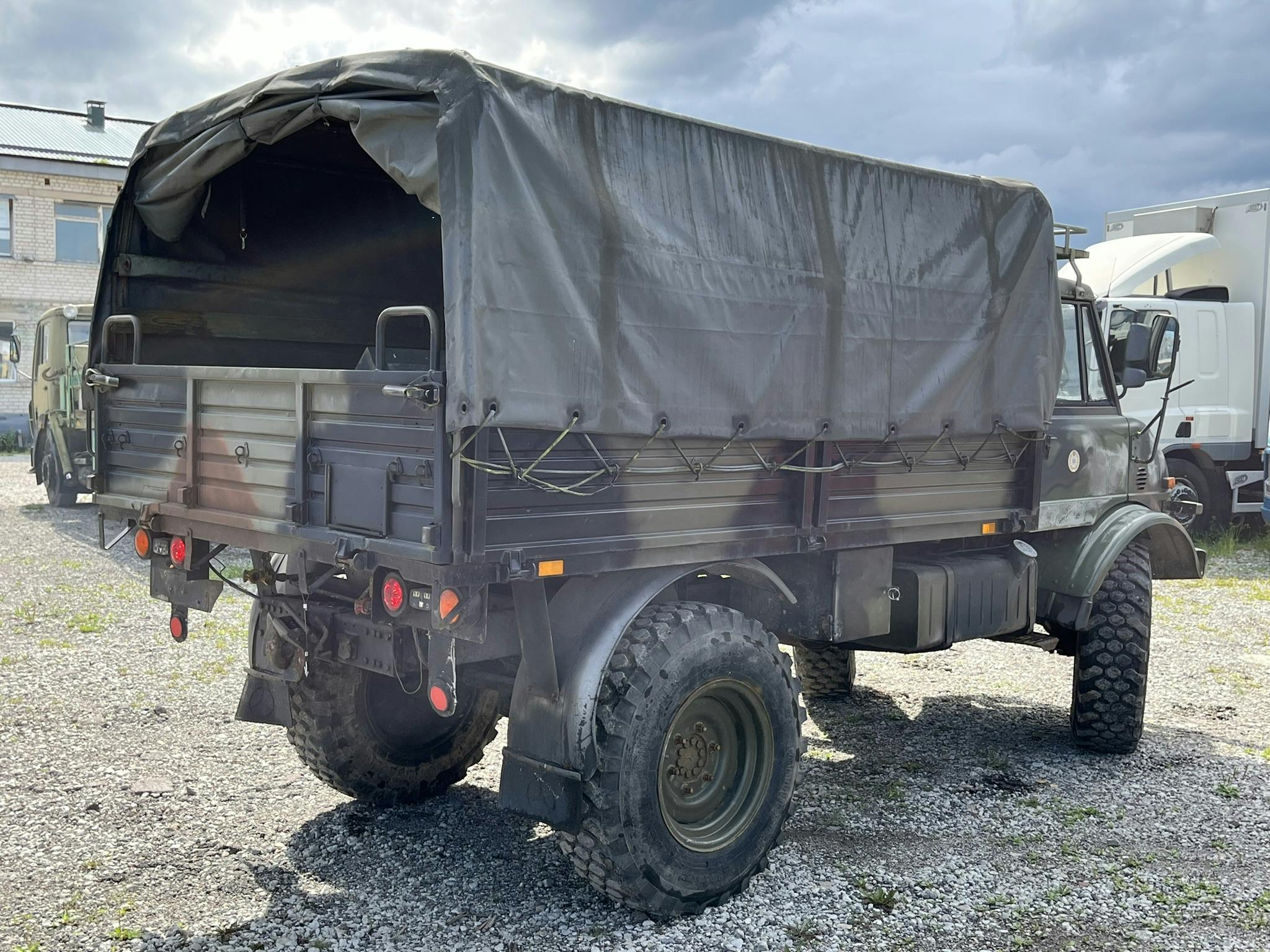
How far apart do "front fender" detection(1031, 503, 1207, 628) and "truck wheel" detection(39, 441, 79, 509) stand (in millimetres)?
13287

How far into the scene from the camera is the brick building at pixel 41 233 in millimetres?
26891

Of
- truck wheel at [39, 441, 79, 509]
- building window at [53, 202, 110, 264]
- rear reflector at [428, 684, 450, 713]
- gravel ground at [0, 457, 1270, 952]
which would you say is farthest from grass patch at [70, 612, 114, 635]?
building window at [53, 202, 110, 264]

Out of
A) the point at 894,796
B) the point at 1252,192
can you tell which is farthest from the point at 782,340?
the point at 1252,192

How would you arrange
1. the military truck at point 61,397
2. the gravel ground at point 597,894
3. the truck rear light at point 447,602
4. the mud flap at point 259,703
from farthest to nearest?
the military truck at point 61,397 < the mud flap at point 259,703 < the gravel ground at point 597,894 < the truck rear light at point 447,602

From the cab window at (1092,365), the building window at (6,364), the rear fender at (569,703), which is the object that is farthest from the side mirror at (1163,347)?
the building window at (6,364)

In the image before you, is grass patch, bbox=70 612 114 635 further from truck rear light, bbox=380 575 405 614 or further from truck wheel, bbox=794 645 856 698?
truck rear light, bbox=380 575 405 614

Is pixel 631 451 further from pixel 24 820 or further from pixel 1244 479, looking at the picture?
pixel 1244 479

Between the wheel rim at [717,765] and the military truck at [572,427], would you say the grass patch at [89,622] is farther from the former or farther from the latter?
the wheel rim at [717,765]

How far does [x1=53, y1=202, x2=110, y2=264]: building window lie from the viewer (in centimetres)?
2747

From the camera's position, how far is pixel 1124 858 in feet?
15.6

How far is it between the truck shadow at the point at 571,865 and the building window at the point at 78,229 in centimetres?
2583

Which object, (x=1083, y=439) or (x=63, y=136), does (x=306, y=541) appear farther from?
(x=63, y=136)

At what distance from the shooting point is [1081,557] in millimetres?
6035

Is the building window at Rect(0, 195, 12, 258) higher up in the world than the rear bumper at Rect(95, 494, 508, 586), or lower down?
higher up
